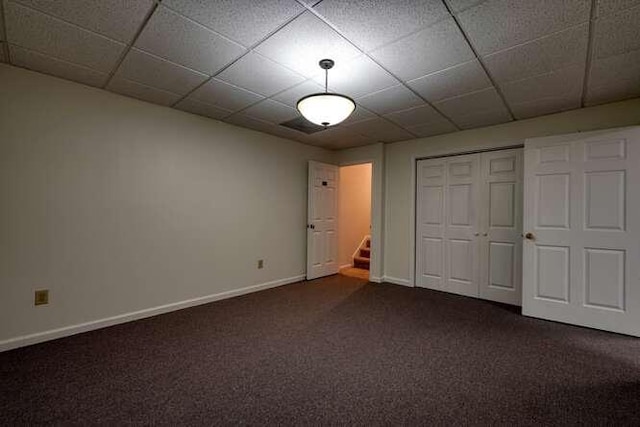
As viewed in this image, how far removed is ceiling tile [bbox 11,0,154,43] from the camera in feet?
5.51

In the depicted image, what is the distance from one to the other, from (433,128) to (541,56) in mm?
1805

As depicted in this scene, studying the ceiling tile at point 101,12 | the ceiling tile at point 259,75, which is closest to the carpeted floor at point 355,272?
the ceiling tile at point 259,75

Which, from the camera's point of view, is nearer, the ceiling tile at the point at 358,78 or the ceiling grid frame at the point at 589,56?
the ceiling grid frame at the point at 589,56

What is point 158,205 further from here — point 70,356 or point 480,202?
point 480,202

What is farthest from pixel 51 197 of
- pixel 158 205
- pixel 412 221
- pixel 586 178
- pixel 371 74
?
pixel 586 178

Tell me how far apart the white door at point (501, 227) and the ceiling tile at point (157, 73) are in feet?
12.1

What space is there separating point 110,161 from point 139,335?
5.68 feet

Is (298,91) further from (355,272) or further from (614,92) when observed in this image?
(355,272)

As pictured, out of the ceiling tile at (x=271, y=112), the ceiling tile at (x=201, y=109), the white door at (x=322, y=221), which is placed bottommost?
the white door at (x=322, y=221)

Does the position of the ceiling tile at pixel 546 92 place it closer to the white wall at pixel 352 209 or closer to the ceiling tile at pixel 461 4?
the ceiling tile at pixel 461 4

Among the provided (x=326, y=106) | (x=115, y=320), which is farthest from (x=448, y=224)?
(x=115, y=320)

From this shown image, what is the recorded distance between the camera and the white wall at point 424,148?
308 cm

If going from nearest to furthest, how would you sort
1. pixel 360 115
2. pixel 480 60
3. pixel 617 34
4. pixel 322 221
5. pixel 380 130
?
pixel 617 34, pixel 480 60, pixel 360 115, pixel 380 130, pixel 322 221

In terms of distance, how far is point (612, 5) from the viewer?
1625 millimetres
